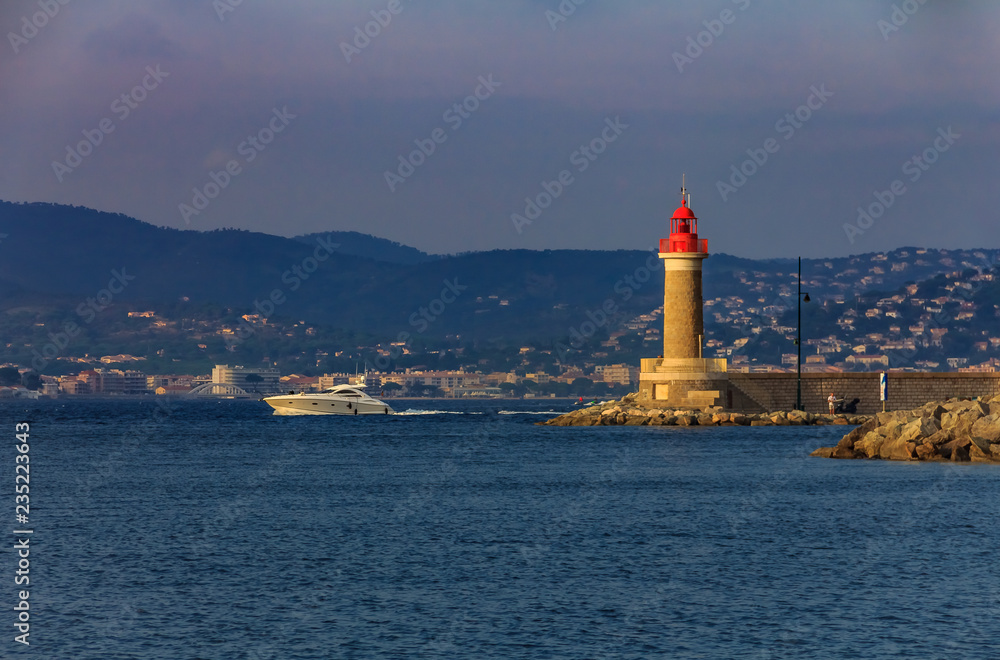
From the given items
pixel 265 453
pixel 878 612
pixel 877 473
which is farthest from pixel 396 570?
pixel 265 453

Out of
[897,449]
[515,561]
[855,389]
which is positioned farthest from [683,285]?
[515,561]

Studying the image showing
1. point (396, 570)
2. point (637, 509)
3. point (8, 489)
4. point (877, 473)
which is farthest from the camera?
point (877, 473)

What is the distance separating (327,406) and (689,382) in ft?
141

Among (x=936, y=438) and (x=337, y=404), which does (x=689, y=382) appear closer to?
(x=936, y=438)

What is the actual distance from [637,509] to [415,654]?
52.3 ft

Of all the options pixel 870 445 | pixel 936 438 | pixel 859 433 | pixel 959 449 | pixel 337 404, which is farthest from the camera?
pixel 337 404

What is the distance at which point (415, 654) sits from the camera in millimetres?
17469

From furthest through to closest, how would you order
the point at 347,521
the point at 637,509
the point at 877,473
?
1. the point at 877,473
2. the point at 637,509
3. the point at 347,521

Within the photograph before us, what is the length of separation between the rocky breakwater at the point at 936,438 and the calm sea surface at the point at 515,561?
2011mm

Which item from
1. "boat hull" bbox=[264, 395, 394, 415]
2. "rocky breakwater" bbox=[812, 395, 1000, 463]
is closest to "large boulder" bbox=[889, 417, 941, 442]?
"rocky breakwater" bbox=[812, 395, 1000, 463]

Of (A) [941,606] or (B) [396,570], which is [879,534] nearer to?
(A) [941,606]

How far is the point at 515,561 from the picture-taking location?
965 inches

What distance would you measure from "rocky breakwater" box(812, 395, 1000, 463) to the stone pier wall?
20641mm

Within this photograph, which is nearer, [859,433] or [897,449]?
[897,449]
